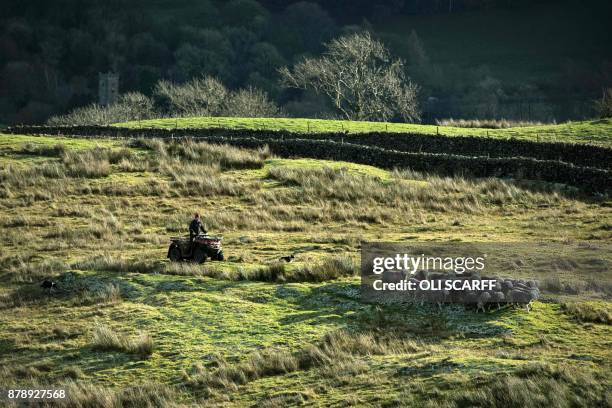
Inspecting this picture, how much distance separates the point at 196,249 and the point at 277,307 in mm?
6093

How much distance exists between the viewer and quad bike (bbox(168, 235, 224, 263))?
32938 mm

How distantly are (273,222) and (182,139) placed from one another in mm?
21590

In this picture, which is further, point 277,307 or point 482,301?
point 277,307

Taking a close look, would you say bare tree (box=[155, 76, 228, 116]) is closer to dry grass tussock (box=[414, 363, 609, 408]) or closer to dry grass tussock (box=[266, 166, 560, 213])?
dry grass tussock (box=[266, 166, 560, 213])

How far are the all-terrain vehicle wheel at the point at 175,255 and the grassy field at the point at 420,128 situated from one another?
32500mm

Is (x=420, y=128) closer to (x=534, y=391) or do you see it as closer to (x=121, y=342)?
Result: (x=121, y=342)

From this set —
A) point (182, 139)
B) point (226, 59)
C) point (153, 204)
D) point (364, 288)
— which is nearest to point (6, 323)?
point (364, 288)

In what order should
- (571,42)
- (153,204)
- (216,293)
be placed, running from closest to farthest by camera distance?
(216,293)
(153,204)
(571,42)

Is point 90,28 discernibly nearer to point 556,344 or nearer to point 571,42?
point 571,42

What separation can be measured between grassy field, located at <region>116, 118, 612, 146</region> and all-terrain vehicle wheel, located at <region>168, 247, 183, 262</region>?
3250cm

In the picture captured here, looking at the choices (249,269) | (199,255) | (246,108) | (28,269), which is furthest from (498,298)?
(246,108)

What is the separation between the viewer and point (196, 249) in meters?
33.0

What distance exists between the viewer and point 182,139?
62.8 metres

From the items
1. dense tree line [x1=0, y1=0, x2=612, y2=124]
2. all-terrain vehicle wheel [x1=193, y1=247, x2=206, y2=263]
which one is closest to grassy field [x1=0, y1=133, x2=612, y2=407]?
all-terrain vehicle wheel [x1=193, y1=247, x2=206, y2=263]
